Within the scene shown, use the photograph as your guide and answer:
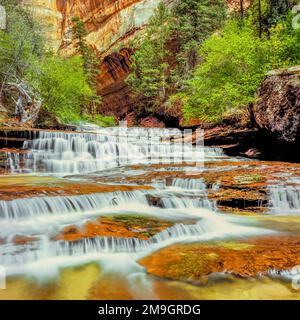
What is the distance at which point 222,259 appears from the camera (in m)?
4.42

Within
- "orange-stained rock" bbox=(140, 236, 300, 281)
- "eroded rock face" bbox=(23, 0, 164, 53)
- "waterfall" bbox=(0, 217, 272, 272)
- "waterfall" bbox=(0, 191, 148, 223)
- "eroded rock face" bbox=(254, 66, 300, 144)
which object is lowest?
"orange-stained rock" bbox=(140, 236, 300, 281)

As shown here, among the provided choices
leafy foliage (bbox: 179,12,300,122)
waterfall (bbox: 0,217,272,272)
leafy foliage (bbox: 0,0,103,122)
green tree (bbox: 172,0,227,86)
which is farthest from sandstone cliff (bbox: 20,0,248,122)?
waterfall (bbox: 0,217,272,272)

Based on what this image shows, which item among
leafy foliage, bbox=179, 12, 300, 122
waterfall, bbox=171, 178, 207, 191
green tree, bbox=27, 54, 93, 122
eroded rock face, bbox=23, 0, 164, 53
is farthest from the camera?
eroded rock face, bbox=23, 0, 164, 53

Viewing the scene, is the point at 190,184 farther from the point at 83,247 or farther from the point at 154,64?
the point at 154,64

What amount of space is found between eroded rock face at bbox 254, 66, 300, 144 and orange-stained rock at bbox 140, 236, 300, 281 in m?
6.83

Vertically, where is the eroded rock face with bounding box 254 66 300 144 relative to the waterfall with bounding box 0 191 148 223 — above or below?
above

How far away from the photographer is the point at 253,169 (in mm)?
9562

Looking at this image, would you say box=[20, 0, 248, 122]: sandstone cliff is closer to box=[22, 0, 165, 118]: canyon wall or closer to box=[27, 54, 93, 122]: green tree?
box=[22, 0, 165, 118]: canyon wall

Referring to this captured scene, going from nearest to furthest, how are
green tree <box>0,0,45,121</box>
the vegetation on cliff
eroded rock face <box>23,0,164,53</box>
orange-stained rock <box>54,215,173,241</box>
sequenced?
orange-stained rock <box>54,215,173,241</box>
green tree <box>0,0,45,121</box>
the vegetation on cliff
eroded rock face <box>23,0,164,53</box>

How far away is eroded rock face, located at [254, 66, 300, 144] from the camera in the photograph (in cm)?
1101

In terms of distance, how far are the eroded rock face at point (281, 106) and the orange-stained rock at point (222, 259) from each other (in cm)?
683

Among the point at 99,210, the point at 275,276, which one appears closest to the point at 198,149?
the point at 99,210
